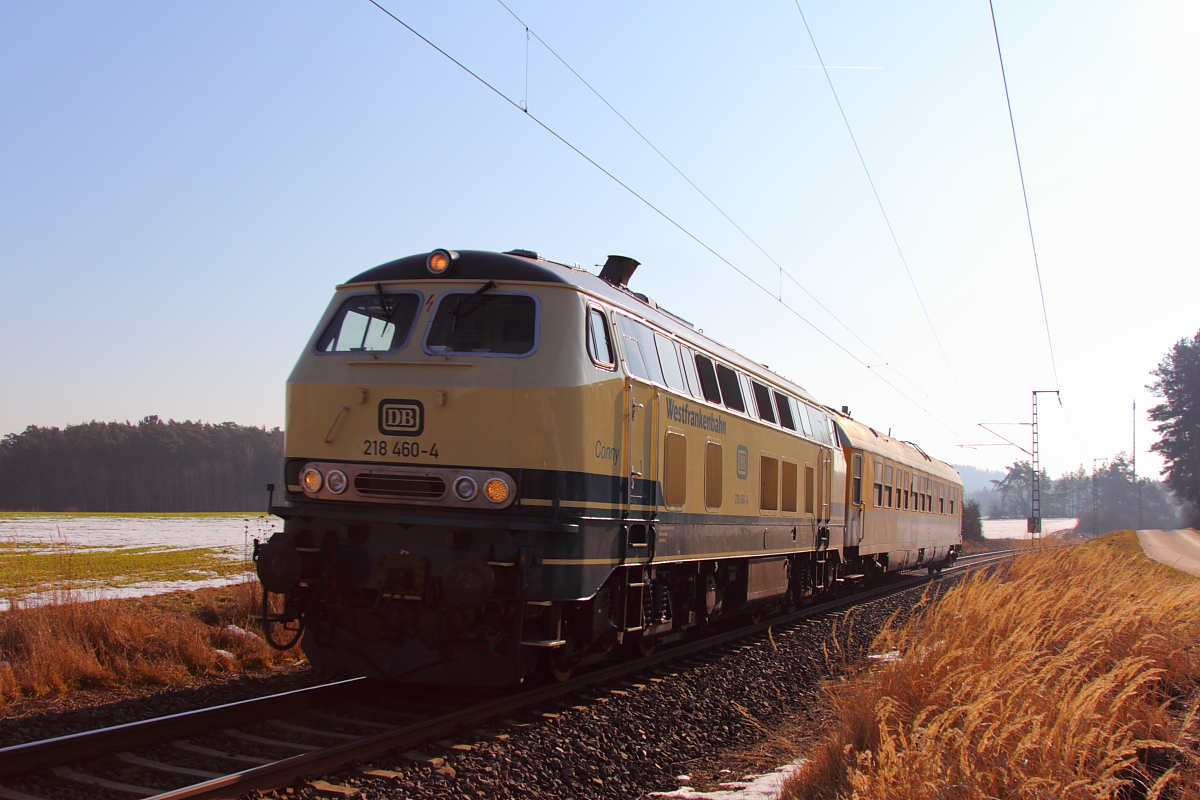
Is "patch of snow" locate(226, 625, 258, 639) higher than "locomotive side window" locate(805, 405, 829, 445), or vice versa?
"locomotive side window" locate(805, 405, 829, 445)

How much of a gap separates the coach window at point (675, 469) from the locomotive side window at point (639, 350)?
667 mm

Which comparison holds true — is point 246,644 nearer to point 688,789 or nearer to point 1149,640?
point 688,789

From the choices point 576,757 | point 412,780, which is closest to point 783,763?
point 576,757

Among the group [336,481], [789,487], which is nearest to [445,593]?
[336,481]

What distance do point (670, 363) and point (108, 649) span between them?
6.10 m

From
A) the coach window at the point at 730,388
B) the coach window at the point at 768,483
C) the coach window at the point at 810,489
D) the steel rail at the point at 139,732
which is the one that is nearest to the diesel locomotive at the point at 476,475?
the steel rail at the point at 139,732

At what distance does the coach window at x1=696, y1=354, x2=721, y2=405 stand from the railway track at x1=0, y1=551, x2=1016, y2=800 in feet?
12.4

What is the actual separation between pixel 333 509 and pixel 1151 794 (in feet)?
19.5

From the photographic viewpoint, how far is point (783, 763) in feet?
21.0

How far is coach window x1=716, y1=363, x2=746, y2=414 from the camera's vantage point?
11297mm

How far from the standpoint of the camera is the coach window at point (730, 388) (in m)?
Answer: 11.3

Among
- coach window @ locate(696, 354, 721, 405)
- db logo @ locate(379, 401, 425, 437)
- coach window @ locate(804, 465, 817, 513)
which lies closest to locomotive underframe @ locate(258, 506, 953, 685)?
db logo @ locate(379, 401, 425, 437)

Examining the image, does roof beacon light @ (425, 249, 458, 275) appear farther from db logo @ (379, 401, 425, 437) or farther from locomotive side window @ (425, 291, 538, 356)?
db logo @ (379, 401, 425, 437)

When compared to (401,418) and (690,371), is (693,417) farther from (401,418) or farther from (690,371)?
(401,418)
